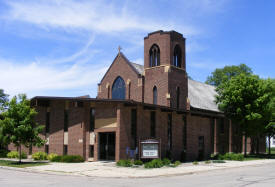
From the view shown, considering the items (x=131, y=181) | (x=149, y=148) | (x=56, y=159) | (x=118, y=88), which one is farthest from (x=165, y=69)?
(x=131, y=181)

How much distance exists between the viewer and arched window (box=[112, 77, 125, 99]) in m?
43.4

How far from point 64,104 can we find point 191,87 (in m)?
23.0

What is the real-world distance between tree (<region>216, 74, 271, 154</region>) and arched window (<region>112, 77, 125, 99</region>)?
13.4m

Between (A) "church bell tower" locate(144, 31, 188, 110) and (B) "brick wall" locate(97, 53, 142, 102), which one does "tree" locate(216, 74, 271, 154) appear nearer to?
(A) "church bell tower" locate(144, 31, 188, 110)

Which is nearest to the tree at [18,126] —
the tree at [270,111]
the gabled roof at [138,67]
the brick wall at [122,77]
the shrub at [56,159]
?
the shrub at [56,159]

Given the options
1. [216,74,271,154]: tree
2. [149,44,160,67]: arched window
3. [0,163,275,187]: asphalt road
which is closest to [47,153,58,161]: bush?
[0,163,275,187]: asphalt road

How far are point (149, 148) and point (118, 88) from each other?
18.4m

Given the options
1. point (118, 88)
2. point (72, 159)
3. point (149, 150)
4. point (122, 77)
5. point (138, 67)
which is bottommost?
point (72, 159)

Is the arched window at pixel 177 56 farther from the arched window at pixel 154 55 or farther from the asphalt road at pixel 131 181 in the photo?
the asphalt road at pixel 131 181

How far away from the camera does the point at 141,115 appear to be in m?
29.0

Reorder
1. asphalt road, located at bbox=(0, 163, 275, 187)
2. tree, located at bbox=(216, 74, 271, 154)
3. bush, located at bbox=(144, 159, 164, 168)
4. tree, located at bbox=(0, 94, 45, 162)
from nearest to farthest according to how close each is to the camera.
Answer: asphalt road, located at bbox=(0, 163, 275, 187)
bush, located at bbox=(144, 159, 164, 168)
tree, located at bbox=(0, 94, 45, 162)
tree, located at bbox=(216, 74, 271, 154)

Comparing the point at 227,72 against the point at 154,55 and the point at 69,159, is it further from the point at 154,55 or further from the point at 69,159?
the point at 69,159

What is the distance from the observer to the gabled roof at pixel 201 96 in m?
44.3

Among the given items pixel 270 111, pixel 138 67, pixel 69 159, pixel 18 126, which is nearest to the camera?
pixel 18 126
